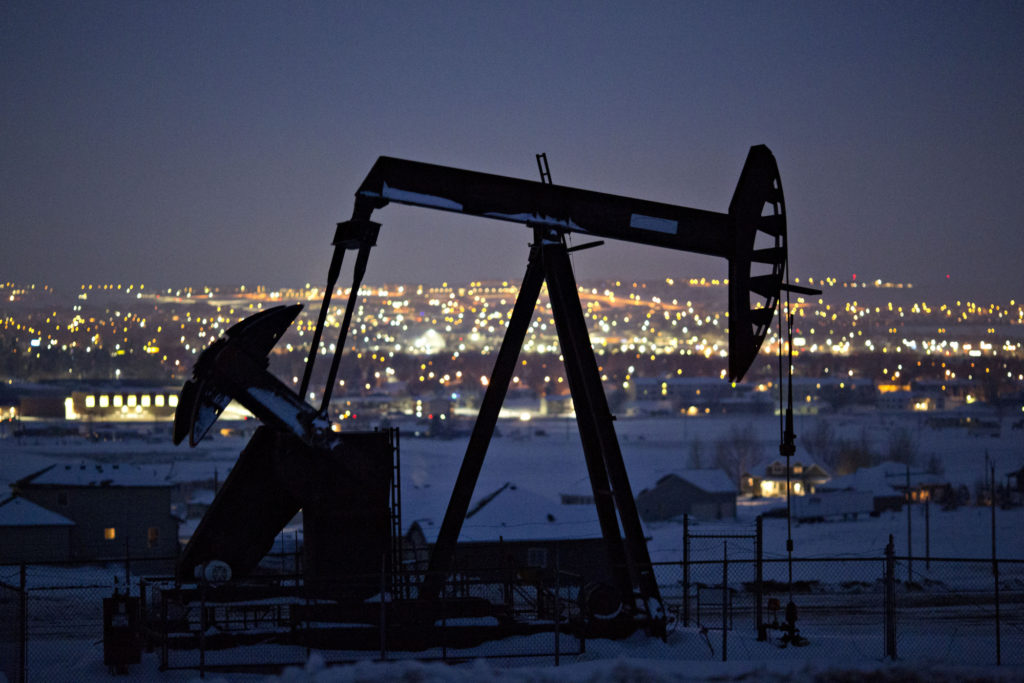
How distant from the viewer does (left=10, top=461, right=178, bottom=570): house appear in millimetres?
28641

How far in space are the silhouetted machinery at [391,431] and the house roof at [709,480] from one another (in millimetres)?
26859

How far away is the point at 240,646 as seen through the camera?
10594mm

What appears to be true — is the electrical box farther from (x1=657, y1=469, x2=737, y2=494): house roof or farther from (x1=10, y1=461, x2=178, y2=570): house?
(x1=657, y1=469, x2=737, y2=494): house roof

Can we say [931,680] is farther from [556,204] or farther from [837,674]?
[556,204]

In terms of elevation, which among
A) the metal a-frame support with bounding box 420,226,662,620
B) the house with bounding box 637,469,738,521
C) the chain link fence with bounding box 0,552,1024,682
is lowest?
the house with bounding box 637,469,738,521

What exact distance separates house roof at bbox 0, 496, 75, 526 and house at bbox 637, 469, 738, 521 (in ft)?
62.0

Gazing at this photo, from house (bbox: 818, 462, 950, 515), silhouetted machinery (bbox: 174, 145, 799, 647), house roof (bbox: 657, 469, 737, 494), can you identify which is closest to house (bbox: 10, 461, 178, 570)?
house roof (bbox: 657, 469, 737, 494)

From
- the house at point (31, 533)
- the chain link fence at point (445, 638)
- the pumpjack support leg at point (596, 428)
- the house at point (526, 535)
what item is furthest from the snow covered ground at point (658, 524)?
the house at point (31, 533)

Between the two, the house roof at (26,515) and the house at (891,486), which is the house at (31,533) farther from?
the house at (891,486)

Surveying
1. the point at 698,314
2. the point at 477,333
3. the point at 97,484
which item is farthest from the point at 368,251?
the point at 698,314

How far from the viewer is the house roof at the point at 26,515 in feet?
86.5

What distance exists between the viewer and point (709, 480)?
127ft

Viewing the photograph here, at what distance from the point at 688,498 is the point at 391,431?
91.0 feet

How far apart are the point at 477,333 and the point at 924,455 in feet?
310
